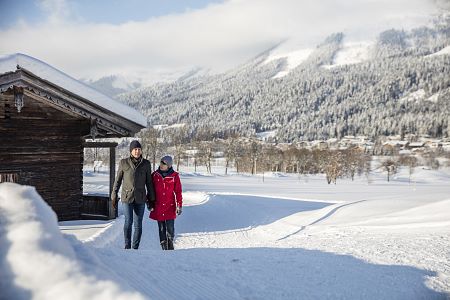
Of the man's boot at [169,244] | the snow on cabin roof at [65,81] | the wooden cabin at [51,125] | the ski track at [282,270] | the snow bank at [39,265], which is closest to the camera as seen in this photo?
the snow bank at [39,265]

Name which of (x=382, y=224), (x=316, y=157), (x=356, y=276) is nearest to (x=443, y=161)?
(x=316, y=157)

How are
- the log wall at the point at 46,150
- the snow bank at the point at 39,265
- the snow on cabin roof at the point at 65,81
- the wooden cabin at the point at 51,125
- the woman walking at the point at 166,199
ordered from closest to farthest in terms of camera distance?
1. the snow bank at the point at 39,265
2. the woman walking at the point at 166,199
3. the snow on cabin roof at the point at 65,81
4. the wooden cabin at the point at 51,125
5. the log wall at the point at 46,150

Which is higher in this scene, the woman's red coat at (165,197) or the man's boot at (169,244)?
the woman's red coat at (165,197)

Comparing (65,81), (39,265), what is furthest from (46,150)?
(39,265)

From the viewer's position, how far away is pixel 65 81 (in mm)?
9852

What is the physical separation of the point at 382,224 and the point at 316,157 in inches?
3295

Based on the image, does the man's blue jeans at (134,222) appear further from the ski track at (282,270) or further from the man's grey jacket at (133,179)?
the ski track at (282,270)

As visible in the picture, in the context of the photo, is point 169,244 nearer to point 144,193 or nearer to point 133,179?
point 144,193

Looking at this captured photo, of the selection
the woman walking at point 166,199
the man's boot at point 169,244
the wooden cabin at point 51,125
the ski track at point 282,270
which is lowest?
the man's boot at point 169,244

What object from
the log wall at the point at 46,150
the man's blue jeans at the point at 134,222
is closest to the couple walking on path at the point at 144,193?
the man's blue jeans at the point at 134,222

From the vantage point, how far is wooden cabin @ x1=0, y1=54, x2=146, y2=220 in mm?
9486

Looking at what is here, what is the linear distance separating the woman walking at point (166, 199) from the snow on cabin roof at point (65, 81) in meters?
3.76

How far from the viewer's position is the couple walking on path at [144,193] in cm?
682

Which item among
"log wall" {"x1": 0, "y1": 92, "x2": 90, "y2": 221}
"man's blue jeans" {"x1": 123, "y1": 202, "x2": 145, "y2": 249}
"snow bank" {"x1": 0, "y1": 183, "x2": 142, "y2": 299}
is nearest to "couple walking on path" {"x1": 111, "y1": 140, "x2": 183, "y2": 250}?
"man's blue jeans" {"x1": 123, "y1": 202, "x2": 145, "y2": 249}
